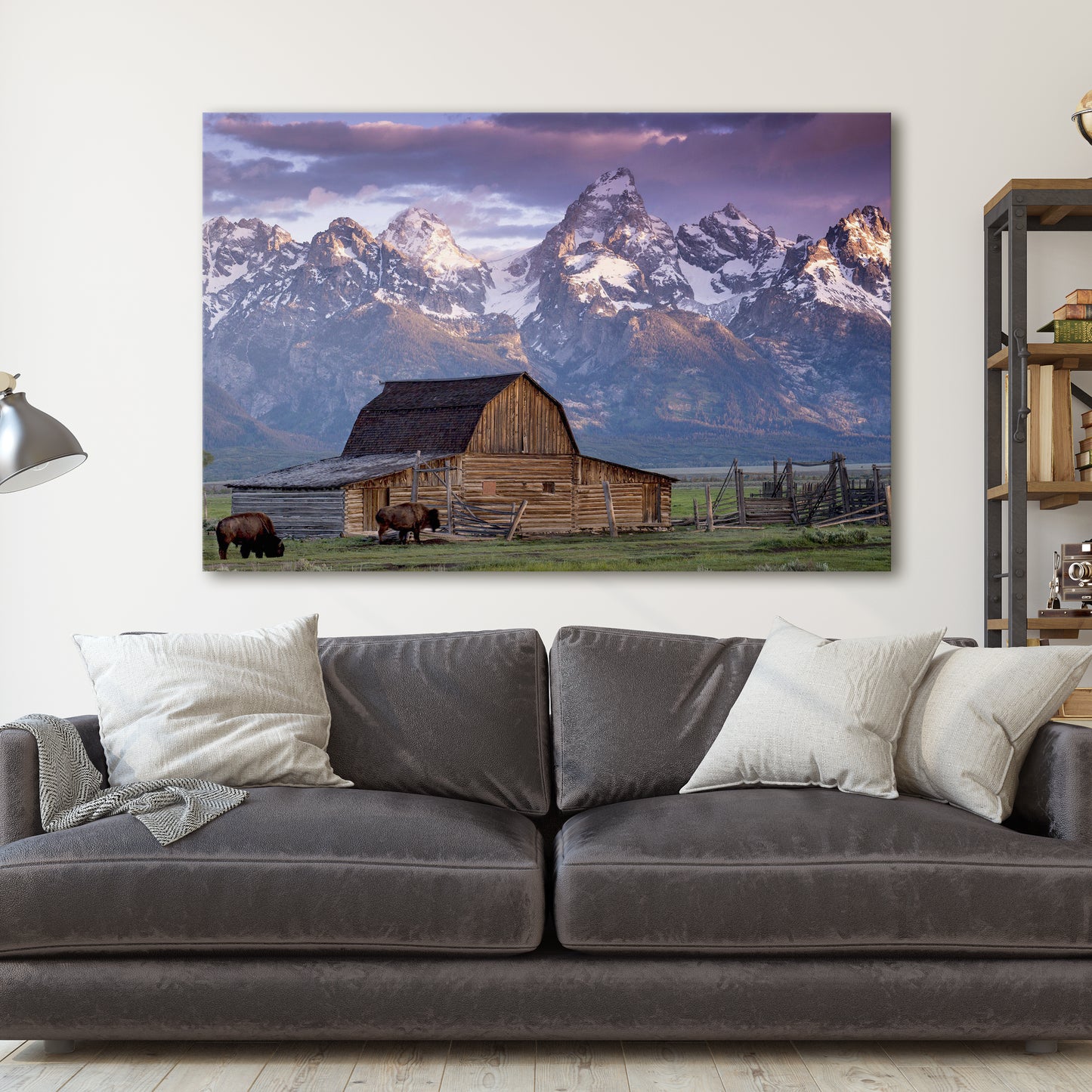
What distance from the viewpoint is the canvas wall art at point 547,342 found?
3783mm

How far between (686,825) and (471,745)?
2.00 ft

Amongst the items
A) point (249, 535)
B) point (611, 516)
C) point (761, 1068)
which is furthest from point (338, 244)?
point (761, 1068)

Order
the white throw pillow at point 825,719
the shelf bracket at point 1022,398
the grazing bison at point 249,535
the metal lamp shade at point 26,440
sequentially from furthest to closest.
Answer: the grazing bison at point 249,535 → the shelf bracket at point 1022,398 → the white throw pillow at point 825,719 → the metal lamp shade at point 26,440

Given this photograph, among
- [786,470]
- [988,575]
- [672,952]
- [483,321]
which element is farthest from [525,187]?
[672,952]

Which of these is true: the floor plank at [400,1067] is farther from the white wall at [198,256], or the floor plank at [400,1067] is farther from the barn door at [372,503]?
the barn door at [372,503]

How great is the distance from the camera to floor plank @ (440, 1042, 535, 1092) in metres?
2.01

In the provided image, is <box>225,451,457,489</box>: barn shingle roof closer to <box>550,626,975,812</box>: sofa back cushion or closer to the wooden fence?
the wooden fence

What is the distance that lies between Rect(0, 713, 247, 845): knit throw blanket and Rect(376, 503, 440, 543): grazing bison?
1538 millimetres

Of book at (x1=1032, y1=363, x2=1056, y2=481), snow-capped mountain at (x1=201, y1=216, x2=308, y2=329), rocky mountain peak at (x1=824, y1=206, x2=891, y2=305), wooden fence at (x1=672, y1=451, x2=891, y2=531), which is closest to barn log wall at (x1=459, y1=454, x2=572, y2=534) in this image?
wooden fence at (x1=672, y1=451, x2=891, y2=531)

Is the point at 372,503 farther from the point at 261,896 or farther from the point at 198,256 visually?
the point at 261,896

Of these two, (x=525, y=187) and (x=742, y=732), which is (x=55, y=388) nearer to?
(x=525, y=187)

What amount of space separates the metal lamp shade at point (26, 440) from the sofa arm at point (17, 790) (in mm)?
539

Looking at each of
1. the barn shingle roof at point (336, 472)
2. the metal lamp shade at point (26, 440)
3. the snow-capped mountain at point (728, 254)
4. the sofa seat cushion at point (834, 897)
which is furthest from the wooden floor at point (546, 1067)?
the snow-capped mountain at point (728, 254)

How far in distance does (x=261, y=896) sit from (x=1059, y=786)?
61.8 inches
